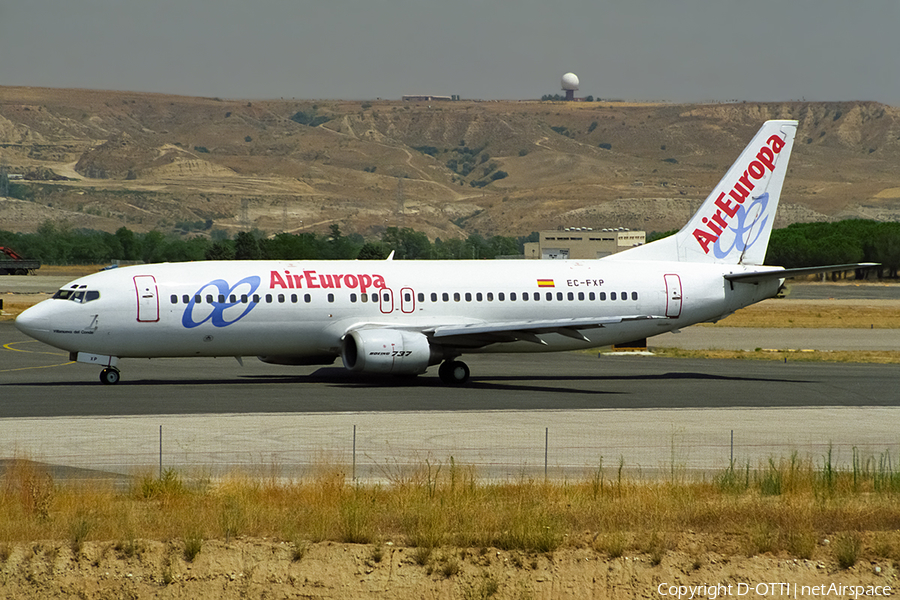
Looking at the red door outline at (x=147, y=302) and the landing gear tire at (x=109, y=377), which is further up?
the red door outline at (x=147, y=302)

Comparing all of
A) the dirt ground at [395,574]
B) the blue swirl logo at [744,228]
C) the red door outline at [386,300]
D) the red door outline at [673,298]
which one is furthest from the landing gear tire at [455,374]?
the dirt ground at [395,574]

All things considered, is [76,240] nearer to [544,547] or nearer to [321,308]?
[321,308]

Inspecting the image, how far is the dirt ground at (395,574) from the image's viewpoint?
16.8 m

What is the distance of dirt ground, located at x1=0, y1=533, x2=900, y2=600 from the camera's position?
55.2 ft

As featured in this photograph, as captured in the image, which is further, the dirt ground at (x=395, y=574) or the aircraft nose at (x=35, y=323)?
the aircraft nose at (x=35, y=323)

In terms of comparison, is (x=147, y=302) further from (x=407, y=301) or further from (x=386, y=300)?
(x=407, y=301)

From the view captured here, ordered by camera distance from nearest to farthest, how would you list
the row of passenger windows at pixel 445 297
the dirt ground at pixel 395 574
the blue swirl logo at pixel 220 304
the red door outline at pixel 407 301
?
the dirt ground at pixel 395 574 → the blue swirl logo at pixel 220 304 → the row of passenger windows at pixel 445 297 → the red door outline at pixel 407 301

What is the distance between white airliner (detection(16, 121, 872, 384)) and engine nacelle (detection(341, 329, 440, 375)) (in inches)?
1.9

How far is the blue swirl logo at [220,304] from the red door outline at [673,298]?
1558 cm

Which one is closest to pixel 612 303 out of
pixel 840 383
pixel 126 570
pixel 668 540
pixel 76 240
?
pixel 840 383

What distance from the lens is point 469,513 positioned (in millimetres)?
18594

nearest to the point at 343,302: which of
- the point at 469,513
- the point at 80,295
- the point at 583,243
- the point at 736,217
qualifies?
the point at 80,295

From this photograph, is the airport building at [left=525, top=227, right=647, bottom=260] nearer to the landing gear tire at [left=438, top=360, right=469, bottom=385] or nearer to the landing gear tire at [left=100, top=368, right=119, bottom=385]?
the landing gear tire at [left=438, top=360, right=469, bottom=385]

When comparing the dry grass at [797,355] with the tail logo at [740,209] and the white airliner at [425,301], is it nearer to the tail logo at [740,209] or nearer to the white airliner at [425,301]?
the white airliner at [425,301]
